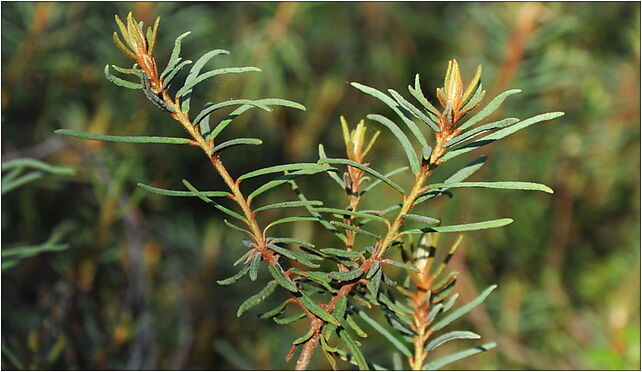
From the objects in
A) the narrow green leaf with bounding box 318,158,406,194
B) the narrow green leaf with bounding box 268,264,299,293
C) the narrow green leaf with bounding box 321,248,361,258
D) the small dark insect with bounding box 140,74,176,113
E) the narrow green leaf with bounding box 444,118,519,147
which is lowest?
the narrow green leaf with bounding box 268,264,299,293

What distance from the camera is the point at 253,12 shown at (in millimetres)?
1356

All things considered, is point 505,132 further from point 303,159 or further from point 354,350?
point 303,159

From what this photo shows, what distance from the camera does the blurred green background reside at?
3.19 feet

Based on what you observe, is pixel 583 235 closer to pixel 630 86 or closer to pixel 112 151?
pixel 630 86

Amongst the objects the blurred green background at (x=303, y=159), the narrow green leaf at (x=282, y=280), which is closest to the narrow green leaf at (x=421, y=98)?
the narrow green leaf at (x=282, y=280)

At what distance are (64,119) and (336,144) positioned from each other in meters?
0.49

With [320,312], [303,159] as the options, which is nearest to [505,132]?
[320,312]

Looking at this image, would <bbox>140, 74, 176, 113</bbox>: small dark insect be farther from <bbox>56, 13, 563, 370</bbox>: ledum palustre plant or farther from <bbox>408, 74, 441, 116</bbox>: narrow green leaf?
<bbox>408, 74, 441, 116</bbox>: narrow green leaf

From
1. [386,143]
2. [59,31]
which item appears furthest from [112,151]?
[386,143]

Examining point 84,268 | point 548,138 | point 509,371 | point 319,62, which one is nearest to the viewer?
point 84,268

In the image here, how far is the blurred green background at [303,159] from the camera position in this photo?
0.97 meters

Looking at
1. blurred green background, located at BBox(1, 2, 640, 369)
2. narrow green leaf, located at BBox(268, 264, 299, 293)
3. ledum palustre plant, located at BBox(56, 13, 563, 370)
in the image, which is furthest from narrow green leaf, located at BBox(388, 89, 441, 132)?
blurred green background, located at BBox(1, 2, 640, 369)

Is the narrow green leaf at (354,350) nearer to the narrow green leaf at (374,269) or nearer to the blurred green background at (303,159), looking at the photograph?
the narrow green leaf at (374,269)

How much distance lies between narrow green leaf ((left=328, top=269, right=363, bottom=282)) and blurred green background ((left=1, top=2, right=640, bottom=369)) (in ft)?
1.60
